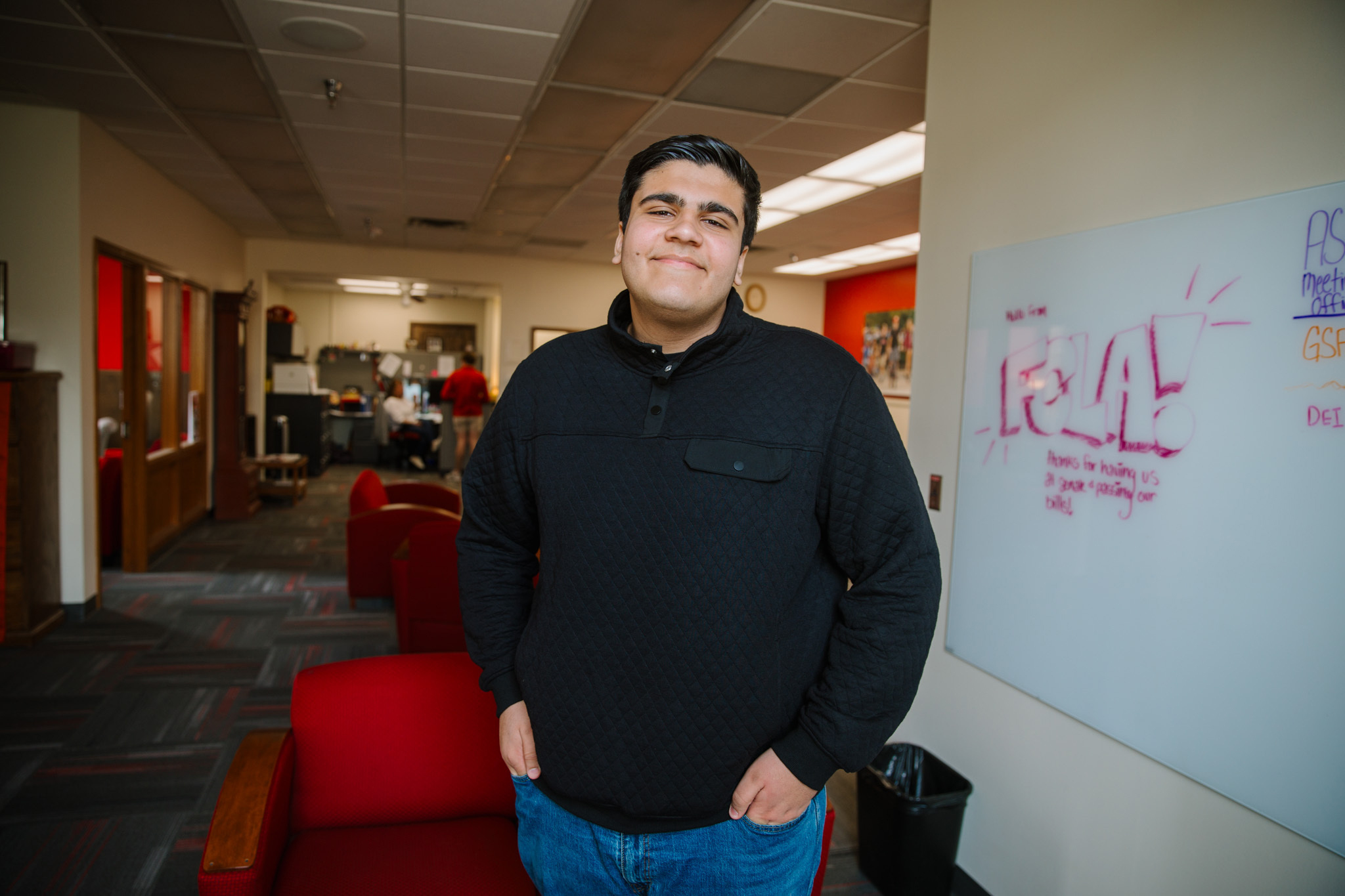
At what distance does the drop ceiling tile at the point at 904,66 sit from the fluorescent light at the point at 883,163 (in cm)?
77

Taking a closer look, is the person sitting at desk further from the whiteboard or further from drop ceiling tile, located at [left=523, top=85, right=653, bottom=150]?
the whiteboard

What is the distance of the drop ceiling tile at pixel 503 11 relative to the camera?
9.46 feet

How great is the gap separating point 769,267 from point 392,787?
27.1 feet

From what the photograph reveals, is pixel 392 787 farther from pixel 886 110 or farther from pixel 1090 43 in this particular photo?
pixel 886 110

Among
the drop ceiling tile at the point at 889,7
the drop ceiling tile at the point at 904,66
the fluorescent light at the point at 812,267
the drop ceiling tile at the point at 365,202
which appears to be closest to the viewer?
the drop ceiling tile at the point at 889,7

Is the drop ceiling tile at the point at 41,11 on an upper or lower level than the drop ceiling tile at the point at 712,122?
lower

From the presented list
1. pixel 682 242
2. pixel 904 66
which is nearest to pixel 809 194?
pixel 904 66

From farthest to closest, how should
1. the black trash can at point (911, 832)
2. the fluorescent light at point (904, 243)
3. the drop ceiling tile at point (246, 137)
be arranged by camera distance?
the fluorescent light at point (904, 243) < the drop ceiling tile at point (246, 137) < the black trash can at point (911, 832)

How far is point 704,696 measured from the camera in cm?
106

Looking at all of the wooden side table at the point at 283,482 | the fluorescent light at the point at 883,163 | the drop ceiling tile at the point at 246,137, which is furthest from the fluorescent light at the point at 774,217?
the wooden side table at the point at 283,482

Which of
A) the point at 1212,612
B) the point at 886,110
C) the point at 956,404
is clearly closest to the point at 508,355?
the point at 886,110

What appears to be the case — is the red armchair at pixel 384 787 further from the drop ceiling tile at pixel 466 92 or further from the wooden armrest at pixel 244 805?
the drop ceiling tile at pixel 466 92

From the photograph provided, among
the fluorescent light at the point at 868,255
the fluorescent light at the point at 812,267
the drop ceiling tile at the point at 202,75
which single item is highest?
the fluorescent light at the point at 812,267

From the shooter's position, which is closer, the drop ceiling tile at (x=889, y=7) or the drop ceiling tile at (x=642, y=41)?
the drop ceiling tile at (x=889, y=7)
